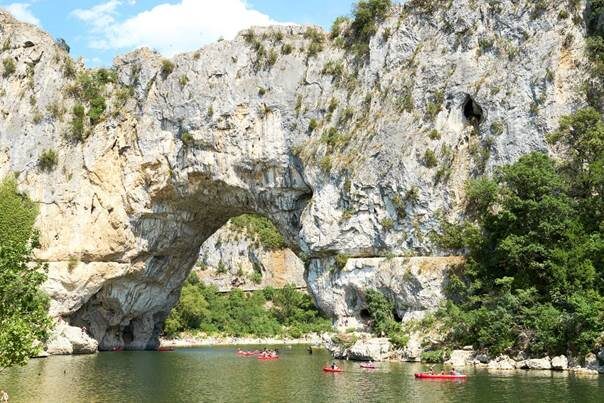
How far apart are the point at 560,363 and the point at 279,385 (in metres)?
11.5

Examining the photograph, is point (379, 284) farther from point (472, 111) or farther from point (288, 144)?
point (472, 111)

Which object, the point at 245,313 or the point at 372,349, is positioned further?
the point at 245,313

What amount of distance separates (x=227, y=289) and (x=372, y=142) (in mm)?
52345

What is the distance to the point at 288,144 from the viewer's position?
42.3 metres

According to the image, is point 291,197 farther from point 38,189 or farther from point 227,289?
point 227,289

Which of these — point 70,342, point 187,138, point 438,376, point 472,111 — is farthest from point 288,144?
point 438,376

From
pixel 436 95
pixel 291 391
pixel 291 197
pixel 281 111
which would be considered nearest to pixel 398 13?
pixel 436 95

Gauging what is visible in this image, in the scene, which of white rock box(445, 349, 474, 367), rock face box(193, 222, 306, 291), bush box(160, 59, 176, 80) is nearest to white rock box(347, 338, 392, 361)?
white rock box(445, 349, 474, 367)

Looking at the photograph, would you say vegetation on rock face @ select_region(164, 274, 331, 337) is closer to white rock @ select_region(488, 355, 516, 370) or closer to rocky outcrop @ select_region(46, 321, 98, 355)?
rocky outcrop @ select_region(46, 321, 98, 355)

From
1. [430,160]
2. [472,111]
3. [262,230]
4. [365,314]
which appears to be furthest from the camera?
[262,230]

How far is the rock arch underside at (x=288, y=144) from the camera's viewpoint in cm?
3700

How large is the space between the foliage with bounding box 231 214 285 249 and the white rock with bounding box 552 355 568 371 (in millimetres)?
61376

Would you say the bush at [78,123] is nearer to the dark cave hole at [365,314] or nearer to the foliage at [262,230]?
the dark cave hole at [365,314]

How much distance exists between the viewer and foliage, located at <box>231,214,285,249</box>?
294 feet
